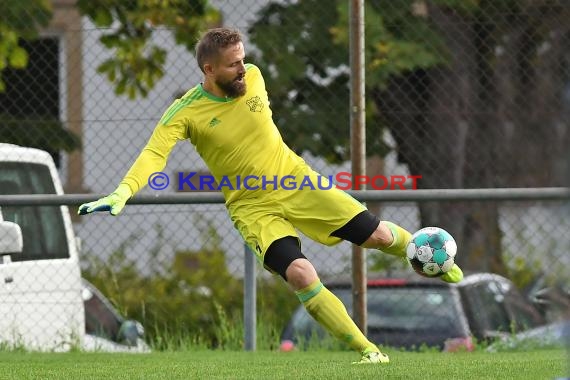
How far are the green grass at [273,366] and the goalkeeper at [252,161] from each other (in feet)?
1.36

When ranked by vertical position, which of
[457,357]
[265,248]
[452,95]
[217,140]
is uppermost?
[452,95]

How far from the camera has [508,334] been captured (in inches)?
382

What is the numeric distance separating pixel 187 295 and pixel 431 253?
3720mm

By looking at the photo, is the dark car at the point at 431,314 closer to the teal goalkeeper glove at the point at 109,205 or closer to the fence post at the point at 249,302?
the fence post at the point at 249,302

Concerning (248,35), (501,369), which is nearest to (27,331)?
(248,35)

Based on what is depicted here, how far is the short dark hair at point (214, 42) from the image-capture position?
7.33 meters

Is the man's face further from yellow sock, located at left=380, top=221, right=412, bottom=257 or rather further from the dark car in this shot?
the dark car

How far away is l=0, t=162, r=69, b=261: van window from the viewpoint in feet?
31.7

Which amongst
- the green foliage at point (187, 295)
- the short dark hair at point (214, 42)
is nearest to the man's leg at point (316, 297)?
the short dark hair at point (214, 42)

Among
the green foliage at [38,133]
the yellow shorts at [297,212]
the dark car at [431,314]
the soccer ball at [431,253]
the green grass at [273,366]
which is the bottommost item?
the green grass at [273,366]

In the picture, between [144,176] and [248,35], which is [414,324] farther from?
[144,176]

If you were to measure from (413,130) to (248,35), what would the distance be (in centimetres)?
149

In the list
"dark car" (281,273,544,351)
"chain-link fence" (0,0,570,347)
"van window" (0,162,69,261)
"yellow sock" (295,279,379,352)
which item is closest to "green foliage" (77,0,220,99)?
"chain-link fence" (0,0,570,347)

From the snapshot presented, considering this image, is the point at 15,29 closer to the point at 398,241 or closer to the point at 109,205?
the point at 398,241
